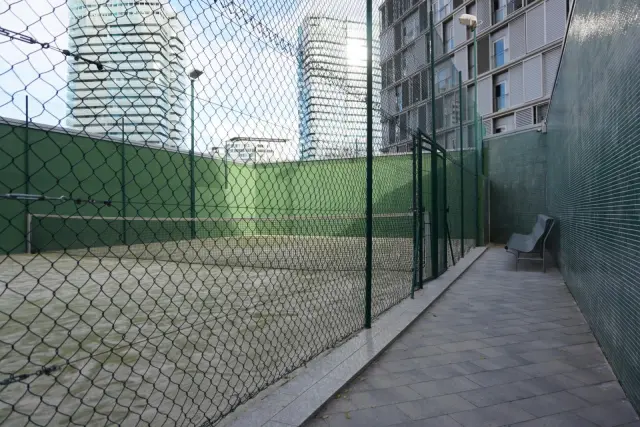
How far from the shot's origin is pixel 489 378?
7.91 ft

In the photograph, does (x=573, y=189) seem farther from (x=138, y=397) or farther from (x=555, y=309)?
(x=138, y=397)

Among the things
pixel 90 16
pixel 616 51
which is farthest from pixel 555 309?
pixel 90 16

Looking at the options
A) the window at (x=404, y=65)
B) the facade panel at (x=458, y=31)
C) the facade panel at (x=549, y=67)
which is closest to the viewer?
the window at (x=404, y=65)

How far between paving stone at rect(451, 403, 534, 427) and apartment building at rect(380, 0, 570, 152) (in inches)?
109

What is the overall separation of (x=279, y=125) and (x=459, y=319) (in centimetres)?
252

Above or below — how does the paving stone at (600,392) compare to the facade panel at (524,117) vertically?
below

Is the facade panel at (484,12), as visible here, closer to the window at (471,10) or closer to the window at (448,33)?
the window at (471,10)

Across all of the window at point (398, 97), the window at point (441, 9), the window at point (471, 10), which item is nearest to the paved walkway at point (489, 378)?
the window at point (398, 97)

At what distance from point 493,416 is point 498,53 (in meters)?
21.4

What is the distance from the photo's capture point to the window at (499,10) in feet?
62.5

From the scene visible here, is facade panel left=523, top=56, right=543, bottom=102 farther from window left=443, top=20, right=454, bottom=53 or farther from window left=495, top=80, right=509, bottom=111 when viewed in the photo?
window left=443, top=20, right=454, bottom=53

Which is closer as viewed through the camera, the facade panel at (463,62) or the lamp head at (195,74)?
the lamp head at (195,74)

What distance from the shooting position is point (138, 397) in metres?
2.19

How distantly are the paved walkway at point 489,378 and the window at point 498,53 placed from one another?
18.6 meters
